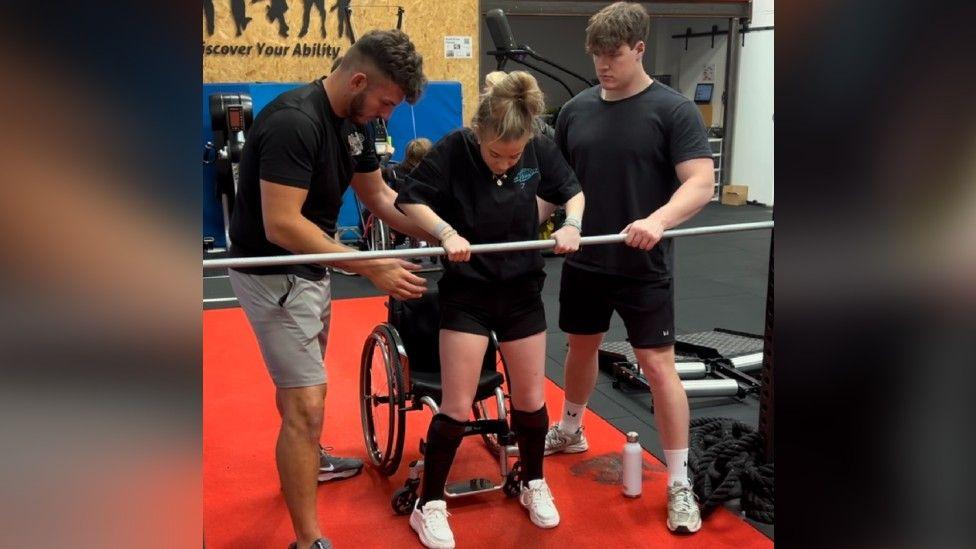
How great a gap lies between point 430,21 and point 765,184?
503 centimetres

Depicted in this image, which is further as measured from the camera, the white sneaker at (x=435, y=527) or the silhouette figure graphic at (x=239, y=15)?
the silhouette figure graphic at (x=239, y=15)

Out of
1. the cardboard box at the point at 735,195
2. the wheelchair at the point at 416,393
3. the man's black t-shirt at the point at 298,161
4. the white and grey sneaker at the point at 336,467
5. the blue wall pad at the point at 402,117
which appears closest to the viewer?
the man's black t-shirt at the point at 298,161

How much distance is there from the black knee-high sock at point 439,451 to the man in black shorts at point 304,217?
15.2 inches

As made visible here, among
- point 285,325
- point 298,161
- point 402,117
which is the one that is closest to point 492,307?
point 285,325

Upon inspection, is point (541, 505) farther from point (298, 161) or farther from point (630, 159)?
point (298, 161)

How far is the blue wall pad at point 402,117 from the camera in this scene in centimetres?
780

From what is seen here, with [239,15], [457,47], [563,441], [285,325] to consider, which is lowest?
[563,441]

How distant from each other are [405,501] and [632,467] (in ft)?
2.79

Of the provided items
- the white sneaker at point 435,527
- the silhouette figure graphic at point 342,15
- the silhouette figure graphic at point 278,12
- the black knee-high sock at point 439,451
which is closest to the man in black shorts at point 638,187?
the black knee-high sock at point 439,451

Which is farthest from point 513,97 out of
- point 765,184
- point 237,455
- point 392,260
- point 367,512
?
point 765,184

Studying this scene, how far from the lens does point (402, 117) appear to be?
827cm

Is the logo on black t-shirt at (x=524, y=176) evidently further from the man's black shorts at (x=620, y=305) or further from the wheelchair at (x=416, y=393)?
the wheelchair at (x=416, y=393)
